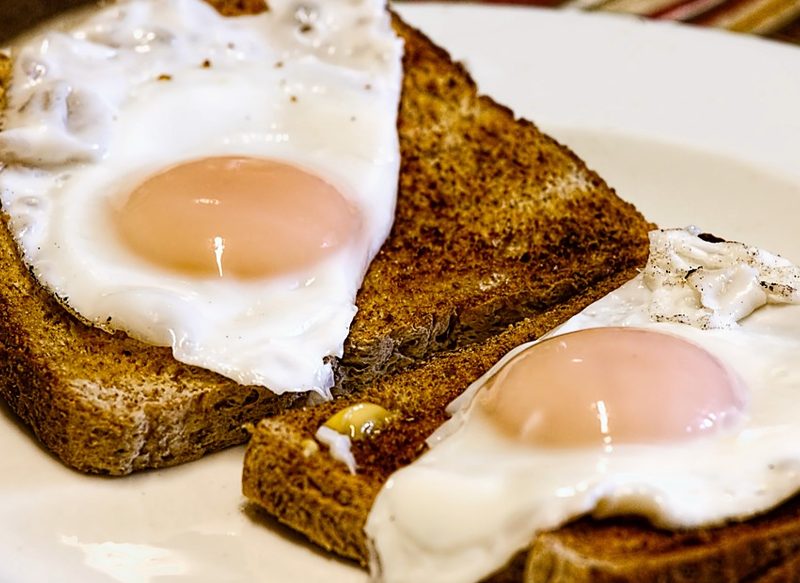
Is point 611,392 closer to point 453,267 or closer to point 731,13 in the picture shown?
point 453,267

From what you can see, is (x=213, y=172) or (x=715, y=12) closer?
(x=213, y=172)

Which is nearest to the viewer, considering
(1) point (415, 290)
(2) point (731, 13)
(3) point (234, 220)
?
(3) point (234, 220)

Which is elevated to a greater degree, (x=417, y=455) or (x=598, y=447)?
(x=598, y=447)

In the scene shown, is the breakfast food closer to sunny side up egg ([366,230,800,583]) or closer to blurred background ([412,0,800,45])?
sunny side up egg ([366,230,800,583])

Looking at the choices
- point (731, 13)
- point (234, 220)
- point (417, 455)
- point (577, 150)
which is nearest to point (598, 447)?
point (417, 455)

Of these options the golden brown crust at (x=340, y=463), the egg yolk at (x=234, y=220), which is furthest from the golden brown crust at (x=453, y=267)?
the egg yolk at (x=234, y=220)

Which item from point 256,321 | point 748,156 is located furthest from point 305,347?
point 748,156

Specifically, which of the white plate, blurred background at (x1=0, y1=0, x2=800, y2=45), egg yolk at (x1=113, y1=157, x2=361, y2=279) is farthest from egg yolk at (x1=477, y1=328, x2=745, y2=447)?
blurred background at (x1=0, y1=0, x2=800, y2=45)
